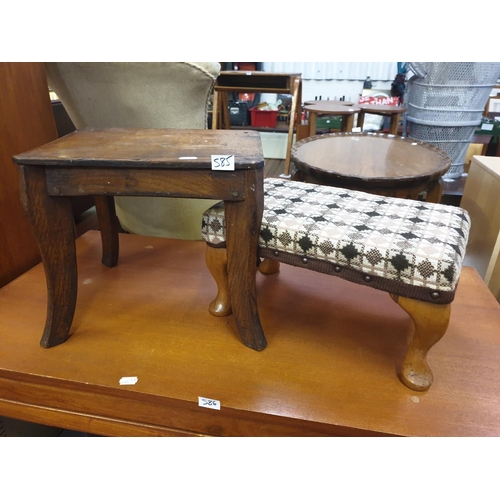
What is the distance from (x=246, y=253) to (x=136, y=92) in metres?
0.62

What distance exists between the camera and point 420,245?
0.68 m

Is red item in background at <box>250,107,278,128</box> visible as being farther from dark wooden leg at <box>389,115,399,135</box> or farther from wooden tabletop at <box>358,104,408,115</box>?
dark wooden leg at <box>389,115,399,135</box>

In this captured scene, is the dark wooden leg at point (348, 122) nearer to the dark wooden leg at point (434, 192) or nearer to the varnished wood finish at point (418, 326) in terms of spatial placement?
the dark wooden leg at point (434, 192)

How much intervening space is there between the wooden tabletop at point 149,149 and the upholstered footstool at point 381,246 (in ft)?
0.44

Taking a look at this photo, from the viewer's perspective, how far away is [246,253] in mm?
772

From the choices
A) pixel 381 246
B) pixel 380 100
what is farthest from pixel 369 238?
pixel 380 100

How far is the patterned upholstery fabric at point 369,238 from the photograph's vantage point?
26.2 inches

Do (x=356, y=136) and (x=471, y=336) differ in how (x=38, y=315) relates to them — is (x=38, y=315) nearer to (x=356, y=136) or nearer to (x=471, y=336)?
(x=471, y=336)

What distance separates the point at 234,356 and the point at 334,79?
2.97 m

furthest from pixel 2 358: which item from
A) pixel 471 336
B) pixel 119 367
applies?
pixel 471 336

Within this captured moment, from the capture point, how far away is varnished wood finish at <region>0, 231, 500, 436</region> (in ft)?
2.45

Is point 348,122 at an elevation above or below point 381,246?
below

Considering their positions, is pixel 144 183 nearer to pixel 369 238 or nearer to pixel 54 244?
pixel 54 244

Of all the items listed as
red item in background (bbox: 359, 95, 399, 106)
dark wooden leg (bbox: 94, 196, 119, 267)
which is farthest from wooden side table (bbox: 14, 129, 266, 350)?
red item in background (bbox: 359, 95, 399, 106)
